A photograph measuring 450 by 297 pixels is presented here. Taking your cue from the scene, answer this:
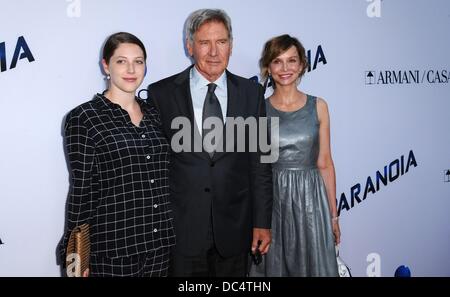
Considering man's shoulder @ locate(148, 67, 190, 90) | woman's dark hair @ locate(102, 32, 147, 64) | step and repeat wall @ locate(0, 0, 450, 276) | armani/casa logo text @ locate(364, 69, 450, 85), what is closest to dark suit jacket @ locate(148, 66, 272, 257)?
man's shoulder @ locate(148, 67, 190, 90)

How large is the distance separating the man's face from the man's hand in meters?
0.71

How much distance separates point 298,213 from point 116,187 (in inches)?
33.7

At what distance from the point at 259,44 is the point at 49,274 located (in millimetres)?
1628

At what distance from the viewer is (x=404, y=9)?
2.66 meters

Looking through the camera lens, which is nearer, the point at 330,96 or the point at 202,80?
the point at 202,80

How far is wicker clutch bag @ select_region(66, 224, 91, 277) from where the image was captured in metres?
1.67

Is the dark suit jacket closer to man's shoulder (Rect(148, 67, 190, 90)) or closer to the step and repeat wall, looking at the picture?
man's shoulder (Rect(148, 67, 190, 90))

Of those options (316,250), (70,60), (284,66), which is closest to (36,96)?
(70,60)

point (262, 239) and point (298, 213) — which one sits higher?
point (298, 213)

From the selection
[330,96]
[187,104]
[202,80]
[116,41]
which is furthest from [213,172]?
[330,96]

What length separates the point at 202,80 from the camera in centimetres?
195

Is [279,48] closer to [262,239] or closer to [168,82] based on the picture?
[168,82]

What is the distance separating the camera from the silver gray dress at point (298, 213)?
2059mm

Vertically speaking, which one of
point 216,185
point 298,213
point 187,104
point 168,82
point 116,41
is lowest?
point 298,213
